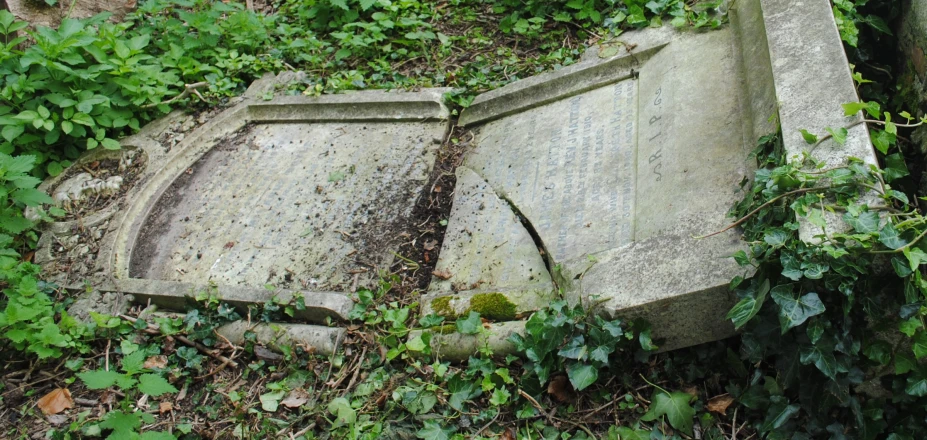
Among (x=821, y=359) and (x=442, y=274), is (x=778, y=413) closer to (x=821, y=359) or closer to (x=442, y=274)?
(x=821, y=359)

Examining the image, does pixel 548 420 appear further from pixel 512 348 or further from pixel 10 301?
pixel 10 301

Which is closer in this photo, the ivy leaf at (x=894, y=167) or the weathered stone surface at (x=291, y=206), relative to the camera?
the ivy leaf at (x=894, y=167)

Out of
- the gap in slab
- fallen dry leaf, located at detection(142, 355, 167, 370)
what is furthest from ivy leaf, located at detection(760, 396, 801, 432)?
fallen dry leaf, located at detection(142, 355, 167, 370)

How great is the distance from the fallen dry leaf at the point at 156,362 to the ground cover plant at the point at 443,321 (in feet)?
0.05

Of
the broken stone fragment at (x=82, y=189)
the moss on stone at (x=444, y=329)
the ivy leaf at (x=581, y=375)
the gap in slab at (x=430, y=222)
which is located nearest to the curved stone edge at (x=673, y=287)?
the ivy leaf at (x=581, y=375)

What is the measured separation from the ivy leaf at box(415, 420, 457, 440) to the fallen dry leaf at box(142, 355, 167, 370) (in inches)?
55.9

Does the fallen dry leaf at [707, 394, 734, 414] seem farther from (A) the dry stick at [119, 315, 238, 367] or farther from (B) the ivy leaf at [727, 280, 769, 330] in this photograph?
(A) the dry stick at [119, 315, 238, 367]

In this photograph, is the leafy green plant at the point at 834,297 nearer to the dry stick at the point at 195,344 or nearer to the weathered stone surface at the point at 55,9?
the dry stick at the point at 195,344

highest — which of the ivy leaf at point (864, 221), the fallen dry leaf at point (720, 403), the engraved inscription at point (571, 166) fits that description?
the ivy leaf at point (864, 221)

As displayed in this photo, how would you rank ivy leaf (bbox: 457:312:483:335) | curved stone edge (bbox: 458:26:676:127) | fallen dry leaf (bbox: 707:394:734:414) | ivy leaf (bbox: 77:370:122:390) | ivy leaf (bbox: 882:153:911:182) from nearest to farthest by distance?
ivy leaf (bbox: 882:153:911:182)
fallen dry leaf (bbox: 707:394:734:414)
ivy leaf (bbox: 77:370:122:390)
ivy leaf (bbox: 457:312:483:335)
curved stone edge (bbox: 458:26:676:127)

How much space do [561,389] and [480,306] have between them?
1.69ft

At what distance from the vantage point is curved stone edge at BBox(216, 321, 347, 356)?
3.27m

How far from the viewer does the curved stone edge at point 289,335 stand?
10.7 feet

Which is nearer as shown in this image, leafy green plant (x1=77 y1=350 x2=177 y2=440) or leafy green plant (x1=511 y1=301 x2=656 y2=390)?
leafy green plant (x1=511 y1=301 x2=656 y2=390)
